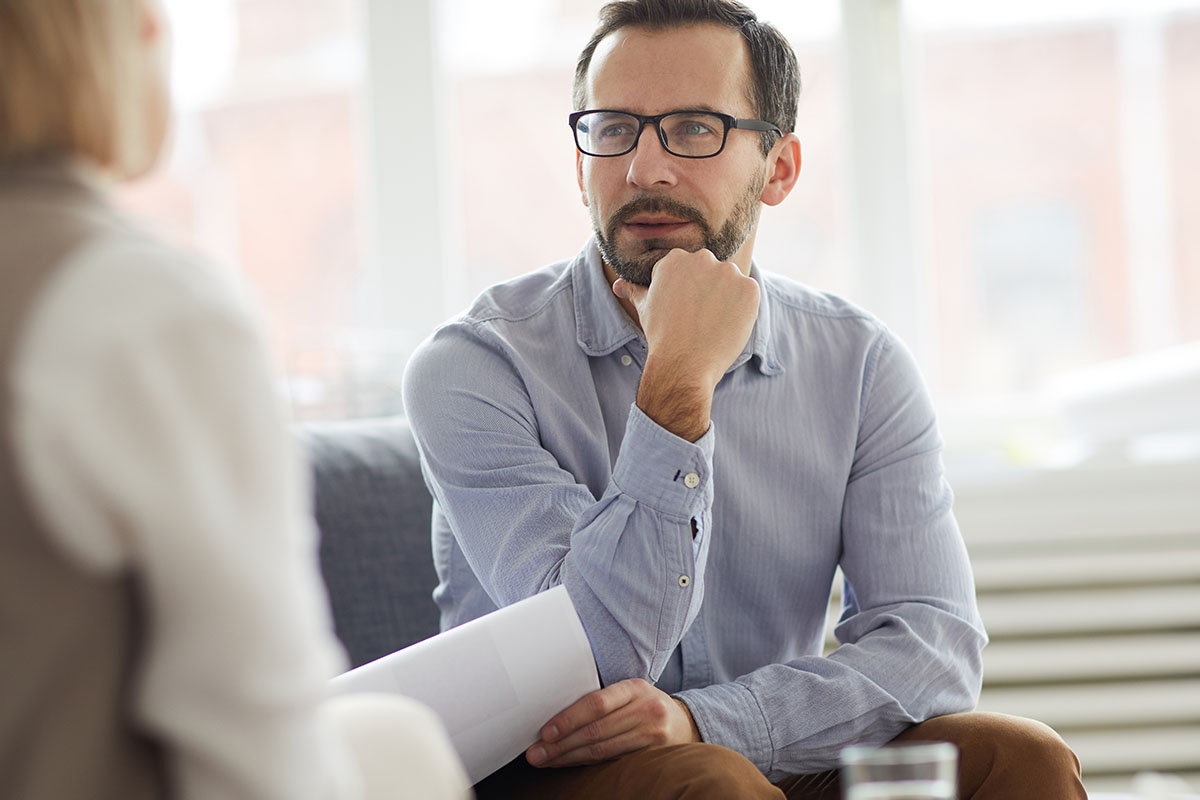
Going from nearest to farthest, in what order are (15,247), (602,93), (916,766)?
(15,247) → (916,766) → (602,93)

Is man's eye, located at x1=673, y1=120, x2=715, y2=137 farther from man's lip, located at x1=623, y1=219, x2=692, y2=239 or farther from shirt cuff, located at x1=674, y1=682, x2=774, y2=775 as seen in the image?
shirt cuff, located at x1=674, y1=682, x2=774, y2=775

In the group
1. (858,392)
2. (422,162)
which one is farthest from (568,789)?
(422,162)

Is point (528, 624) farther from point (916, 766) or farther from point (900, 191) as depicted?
point (900, 191)

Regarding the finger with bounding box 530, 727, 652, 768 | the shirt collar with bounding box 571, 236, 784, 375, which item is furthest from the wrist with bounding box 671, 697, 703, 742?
the shirt collar with bounding box 571, 236, 784, 375

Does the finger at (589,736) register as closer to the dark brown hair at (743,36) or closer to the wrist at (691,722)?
the wrist at (691,722)

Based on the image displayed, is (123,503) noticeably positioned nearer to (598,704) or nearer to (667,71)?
(598,704)

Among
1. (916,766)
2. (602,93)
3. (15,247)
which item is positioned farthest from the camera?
(602,93)

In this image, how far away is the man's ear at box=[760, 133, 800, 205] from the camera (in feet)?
5.63

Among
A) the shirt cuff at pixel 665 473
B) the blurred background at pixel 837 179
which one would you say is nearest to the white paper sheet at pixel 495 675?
the shirt cuff at pixel 665 473

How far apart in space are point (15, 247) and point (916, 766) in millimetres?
604

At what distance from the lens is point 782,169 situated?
1.74 metres

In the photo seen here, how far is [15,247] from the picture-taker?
2.03 ft

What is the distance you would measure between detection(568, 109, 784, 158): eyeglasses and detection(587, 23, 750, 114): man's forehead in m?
0.01

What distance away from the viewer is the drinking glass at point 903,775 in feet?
2.55
